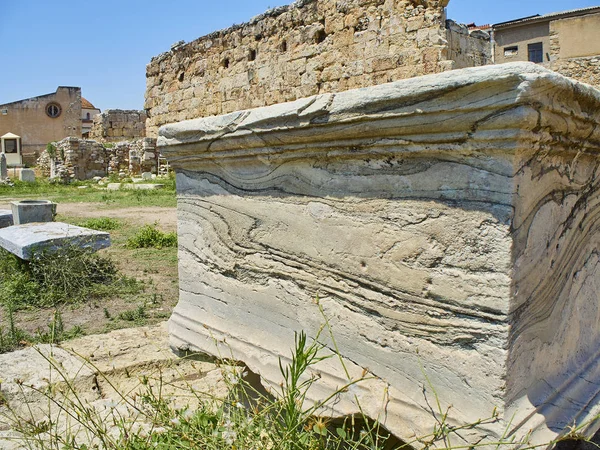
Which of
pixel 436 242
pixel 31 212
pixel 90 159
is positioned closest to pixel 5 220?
pixel 31 212

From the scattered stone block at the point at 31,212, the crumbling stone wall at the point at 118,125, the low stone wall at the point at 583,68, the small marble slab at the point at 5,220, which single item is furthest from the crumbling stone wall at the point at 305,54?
the crumbling stone wall at the point at 118,125

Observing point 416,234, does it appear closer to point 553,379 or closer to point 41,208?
point 553,379

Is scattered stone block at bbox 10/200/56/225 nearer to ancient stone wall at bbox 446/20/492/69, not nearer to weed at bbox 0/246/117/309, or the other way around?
weed at bbox 0/246/117/309

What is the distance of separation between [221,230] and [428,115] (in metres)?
1.10

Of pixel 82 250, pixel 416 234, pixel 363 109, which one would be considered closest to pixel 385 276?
pixel 416 234

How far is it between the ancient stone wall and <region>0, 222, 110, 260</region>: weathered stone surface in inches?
218

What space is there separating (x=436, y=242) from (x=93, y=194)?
1468cm

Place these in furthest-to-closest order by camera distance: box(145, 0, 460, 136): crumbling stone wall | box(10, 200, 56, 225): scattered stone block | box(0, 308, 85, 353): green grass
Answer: box(145, 0, 460, 136): crumbling stone wall, box(10, 200, 56, 225): scattered stone block, box(0, 308, 85, 353): green grass

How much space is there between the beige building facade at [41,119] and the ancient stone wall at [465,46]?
29.5 meters

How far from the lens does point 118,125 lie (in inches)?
910

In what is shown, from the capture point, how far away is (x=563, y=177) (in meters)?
1.49

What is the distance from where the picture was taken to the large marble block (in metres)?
1.29

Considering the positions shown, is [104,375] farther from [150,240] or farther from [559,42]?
→ [559,42]

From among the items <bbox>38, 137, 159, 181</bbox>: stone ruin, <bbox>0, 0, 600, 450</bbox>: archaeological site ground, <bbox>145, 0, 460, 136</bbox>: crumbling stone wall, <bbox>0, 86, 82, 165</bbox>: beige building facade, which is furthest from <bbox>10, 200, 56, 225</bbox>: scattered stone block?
<bbox>0, 86, 82, 165</bbox>: beige building facade
